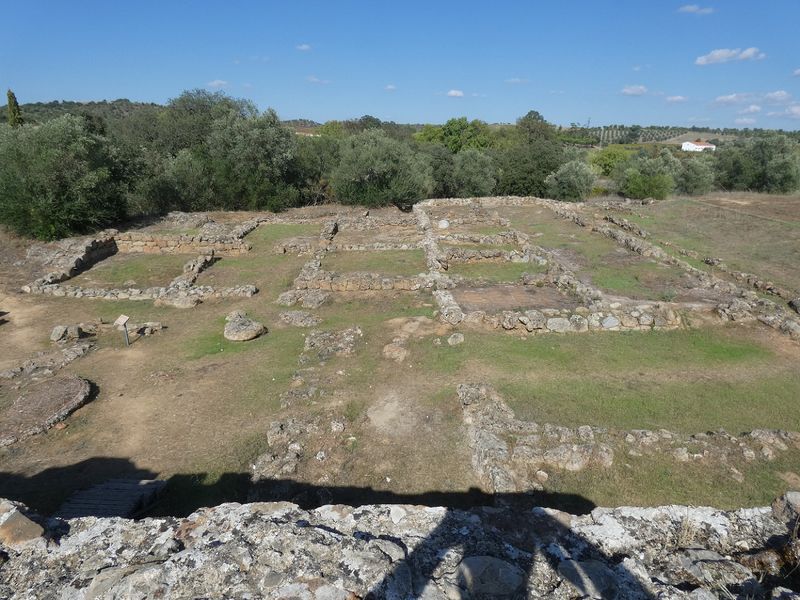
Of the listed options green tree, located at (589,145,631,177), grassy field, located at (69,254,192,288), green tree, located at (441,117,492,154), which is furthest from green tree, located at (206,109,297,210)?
green tree, located at (589,145,631,177)

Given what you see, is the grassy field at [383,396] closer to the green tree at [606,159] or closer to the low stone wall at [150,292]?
Result: the low stone wall at [150,292]

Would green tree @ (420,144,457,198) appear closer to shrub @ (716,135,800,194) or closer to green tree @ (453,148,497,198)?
green tree @ (453,148,497,198)

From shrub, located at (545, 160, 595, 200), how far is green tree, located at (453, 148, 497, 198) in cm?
529

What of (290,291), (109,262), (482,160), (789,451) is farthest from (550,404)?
(482,160)

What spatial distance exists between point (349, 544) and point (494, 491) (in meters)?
3.59

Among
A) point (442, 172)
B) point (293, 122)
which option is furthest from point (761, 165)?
point (293, 122)

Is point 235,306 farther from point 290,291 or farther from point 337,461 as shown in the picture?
point 337,461

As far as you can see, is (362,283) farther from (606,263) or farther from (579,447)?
(606,263)

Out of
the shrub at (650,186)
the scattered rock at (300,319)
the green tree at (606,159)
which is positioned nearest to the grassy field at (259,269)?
the scattered rock at (300,319)

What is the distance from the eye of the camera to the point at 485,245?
66.7 ft

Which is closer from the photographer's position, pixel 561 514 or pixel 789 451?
pixel 561 514

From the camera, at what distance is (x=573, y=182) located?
3675 centimetres

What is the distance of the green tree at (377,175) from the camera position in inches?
1231

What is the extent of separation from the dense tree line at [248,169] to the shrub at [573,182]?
97 mm
